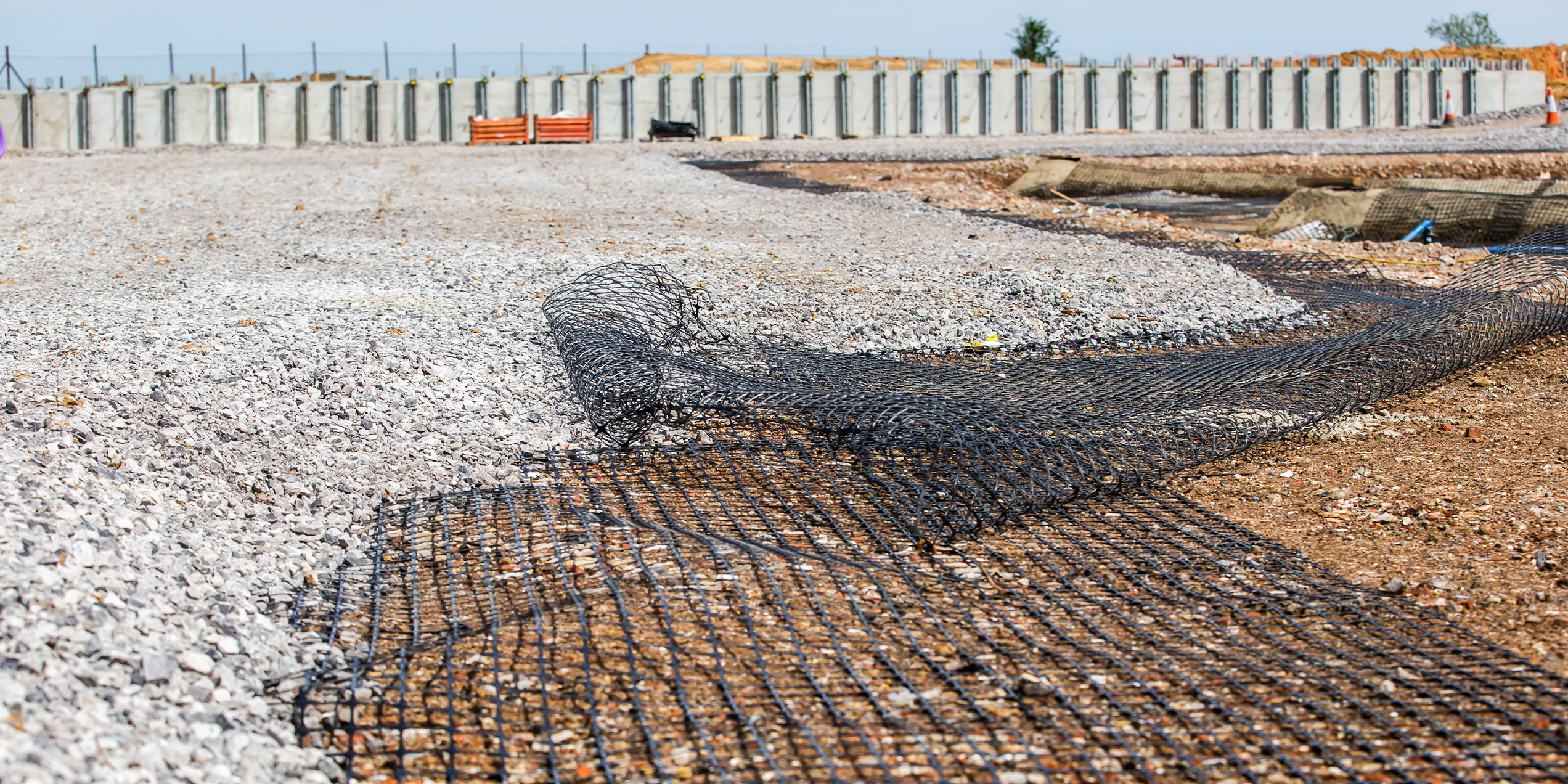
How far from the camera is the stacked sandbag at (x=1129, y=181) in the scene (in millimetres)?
16031

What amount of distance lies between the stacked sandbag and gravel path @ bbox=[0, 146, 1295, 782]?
16.1 feet

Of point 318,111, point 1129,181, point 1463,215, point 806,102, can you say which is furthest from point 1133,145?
point 318,111

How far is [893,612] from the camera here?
316 cm

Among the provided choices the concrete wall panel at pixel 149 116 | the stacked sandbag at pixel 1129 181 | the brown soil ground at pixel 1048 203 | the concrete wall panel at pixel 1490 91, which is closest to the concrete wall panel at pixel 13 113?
the concrete wall panel at pixel 149 116

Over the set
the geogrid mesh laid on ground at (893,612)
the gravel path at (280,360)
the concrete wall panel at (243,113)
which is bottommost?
the geogrid mesh laid on ground at (893,612)

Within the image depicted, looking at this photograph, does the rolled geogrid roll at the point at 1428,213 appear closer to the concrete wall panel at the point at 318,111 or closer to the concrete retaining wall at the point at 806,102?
the concrete retaining wall at the point at 806,102

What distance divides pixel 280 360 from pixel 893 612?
3173 millimetres

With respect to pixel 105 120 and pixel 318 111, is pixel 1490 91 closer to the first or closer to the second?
pixel 318 111

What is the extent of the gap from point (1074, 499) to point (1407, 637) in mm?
1272

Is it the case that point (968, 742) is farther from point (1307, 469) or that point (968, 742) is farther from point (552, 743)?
point (1307, 469)

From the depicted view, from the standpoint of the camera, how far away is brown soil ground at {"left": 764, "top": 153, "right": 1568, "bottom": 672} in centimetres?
331

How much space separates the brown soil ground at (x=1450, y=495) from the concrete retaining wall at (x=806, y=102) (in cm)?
2538

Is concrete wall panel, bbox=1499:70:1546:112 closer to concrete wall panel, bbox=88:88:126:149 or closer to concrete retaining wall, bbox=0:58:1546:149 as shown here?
concrete retaining wall, bbox=0:58:1546:149

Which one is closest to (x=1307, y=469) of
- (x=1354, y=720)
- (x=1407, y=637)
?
(x=1407, y=637)
